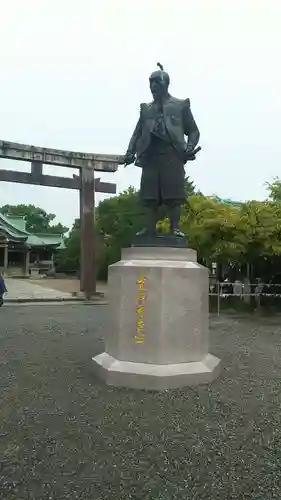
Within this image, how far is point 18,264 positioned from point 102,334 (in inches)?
1282

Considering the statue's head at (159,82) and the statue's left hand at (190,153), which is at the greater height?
the statue's head at (159,82)

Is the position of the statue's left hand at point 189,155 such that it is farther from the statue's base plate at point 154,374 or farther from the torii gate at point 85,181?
the torii gate at point 85,181

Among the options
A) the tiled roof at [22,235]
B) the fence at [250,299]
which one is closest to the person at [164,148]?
the fence at [250,299]

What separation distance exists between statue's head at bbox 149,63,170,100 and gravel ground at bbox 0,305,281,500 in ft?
11.4

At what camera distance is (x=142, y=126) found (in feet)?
17.5

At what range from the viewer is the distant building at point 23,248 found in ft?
111

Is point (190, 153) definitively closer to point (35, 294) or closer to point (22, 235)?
point (35, 294)

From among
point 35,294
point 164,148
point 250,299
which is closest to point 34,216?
point 35,294

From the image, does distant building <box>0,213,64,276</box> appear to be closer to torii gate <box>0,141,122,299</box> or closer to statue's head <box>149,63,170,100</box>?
torii gate <box>0,141,122,299</box>

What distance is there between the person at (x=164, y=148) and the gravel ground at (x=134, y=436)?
76.2 inches

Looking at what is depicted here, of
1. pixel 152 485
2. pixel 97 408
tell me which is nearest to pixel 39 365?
pixel 97 408

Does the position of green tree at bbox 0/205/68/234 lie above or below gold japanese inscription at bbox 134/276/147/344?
above

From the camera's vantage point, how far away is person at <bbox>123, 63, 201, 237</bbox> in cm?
511

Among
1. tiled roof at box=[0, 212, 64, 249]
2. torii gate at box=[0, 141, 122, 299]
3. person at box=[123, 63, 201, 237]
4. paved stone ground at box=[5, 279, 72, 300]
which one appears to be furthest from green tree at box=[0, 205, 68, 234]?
person at box=[123, 63, 201, 237]
